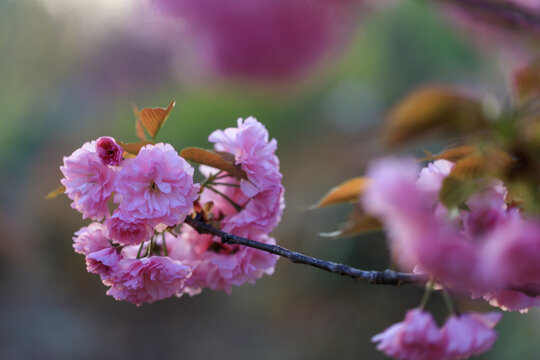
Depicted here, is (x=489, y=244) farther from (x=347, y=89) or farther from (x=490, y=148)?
(x=347, y=89)

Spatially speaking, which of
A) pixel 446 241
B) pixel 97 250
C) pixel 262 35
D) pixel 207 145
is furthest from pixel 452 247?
pixel 262 35

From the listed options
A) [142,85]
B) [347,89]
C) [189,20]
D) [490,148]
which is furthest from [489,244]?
[142,85]

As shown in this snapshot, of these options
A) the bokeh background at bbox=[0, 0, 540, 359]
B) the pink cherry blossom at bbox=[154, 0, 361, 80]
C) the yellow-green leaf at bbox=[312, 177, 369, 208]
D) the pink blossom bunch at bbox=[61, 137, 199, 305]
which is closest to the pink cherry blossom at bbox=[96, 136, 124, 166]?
the pink blossom bunch at bbox=[61, 137, 199, 305]

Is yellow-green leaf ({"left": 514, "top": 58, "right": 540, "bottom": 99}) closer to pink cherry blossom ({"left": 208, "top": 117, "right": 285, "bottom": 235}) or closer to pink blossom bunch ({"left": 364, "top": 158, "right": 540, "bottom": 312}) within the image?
pink blossom bunch ({"left": 364, "top": 158, "right": 540, "bottom": 312})

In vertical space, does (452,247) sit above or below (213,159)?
below

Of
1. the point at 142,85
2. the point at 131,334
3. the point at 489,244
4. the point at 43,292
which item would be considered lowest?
the point at 489,244

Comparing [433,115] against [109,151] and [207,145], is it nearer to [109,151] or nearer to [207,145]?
[109,151]

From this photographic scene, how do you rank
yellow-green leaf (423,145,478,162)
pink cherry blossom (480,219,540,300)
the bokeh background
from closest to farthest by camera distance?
pink cherry blossom (480,219,540,300)
yellow-green leaf (423,145,478,162)
the bokeh background
